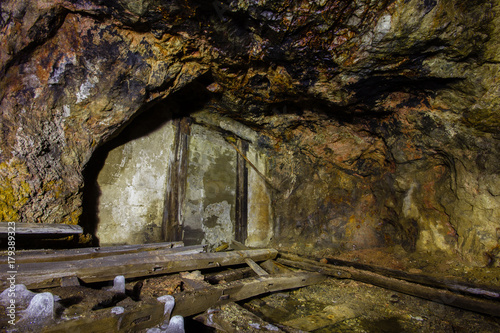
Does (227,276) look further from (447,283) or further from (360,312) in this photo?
(447,283)

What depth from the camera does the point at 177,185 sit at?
4.16 m

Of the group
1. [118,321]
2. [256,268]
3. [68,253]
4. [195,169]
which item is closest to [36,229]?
[68,253]

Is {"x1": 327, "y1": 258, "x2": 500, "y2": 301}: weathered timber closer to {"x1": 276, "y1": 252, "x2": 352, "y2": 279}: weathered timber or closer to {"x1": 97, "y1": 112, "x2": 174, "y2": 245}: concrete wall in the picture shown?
{"x1": 276, "y1": 252, "x2": 352, "y2": 279}: weathered timber

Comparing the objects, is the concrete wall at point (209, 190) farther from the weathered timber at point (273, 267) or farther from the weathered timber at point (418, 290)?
the weathered timber at point (418, 290)

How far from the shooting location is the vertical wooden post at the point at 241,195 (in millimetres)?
4848

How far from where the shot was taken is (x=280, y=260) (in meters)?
3.45

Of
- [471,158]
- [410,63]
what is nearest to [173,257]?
[410,63]

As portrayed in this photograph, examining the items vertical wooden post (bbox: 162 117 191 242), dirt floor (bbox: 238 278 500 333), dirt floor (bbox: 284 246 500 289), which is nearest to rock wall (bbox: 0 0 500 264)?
dirt floor (bbox: 284 246 500 289)

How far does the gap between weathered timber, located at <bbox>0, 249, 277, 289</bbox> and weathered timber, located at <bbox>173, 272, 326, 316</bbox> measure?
49cm

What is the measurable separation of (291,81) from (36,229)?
3243 millimetres

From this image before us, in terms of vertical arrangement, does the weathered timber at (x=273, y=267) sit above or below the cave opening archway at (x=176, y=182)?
below

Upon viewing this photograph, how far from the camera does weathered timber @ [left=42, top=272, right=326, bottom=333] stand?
139 cm

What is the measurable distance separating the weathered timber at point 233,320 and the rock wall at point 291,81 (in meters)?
1.91

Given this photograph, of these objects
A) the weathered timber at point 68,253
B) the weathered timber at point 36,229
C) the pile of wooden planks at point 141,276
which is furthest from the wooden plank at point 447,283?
the weathered timber at point 36,229
